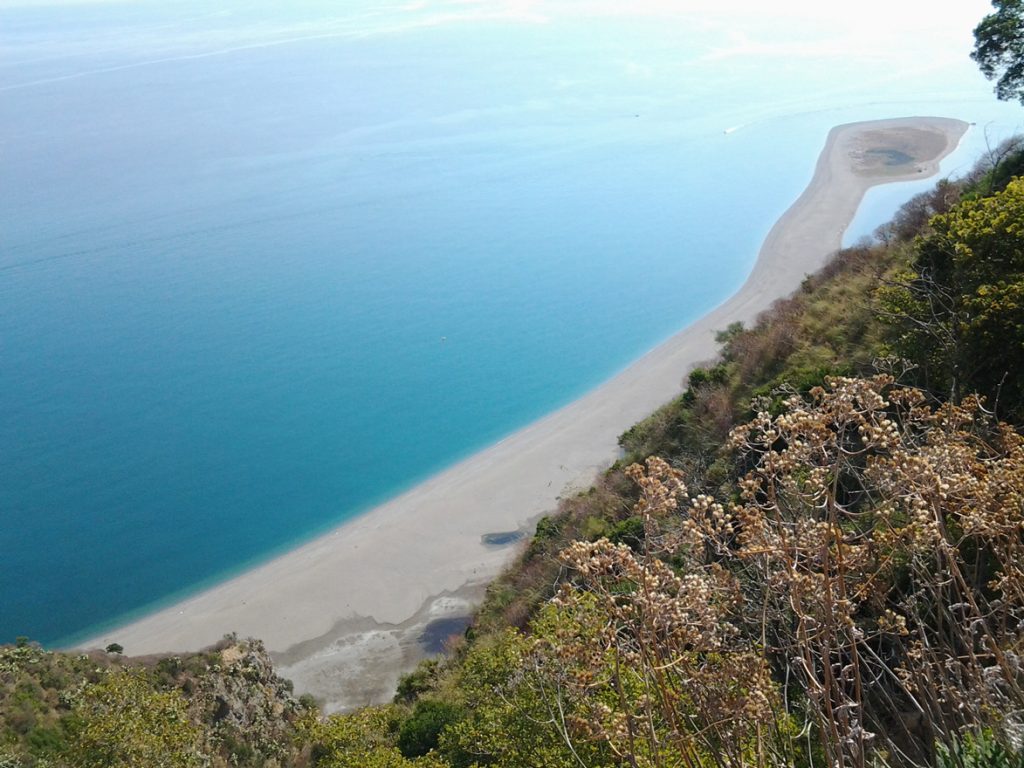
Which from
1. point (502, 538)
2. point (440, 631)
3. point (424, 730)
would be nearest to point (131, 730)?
point (424, 730)

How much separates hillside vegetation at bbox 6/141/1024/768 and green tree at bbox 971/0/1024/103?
5.53 feet

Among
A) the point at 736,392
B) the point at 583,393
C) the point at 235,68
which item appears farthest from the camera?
the point at 235,68

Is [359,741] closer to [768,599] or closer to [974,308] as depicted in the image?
[768,599]

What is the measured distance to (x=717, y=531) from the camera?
4102 millimetres

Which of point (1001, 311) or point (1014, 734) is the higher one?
point (1001, 311)

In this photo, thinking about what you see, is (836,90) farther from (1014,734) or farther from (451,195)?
(1014,734)

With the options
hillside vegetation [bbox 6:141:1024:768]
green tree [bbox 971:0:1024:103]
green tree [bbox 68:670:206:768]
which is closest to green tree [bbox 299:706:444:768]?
hillside vegetation [bbox 6:141:1024:768]

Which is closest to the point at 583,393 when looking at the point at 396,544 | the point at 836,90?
the point at 396,544

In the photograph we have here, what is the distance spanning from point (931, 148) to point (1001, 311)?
38.1 metres

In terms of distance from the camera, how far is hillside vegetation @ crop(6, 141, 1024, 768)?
13.4 feet

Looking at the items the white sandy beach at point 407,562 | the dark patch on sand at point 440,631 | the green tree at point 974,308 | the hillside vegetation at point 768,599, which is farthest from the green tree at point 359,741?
the green tree at point 974,308

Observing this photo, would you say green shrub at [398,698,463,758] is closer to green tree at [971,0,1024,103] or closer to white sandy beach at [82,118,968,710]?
white sandy beach at [82,118,968,710]

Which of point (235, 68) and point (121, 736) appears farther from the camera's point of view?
point (235, 68)

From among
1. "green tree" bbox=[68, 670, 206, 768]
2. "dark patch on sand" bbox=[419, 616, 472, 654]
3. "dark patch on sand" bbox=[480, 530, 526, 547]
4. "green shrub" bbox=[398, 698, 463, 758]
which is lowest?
"dark patch on sand" bbox=[419, 616, 472, 654]
